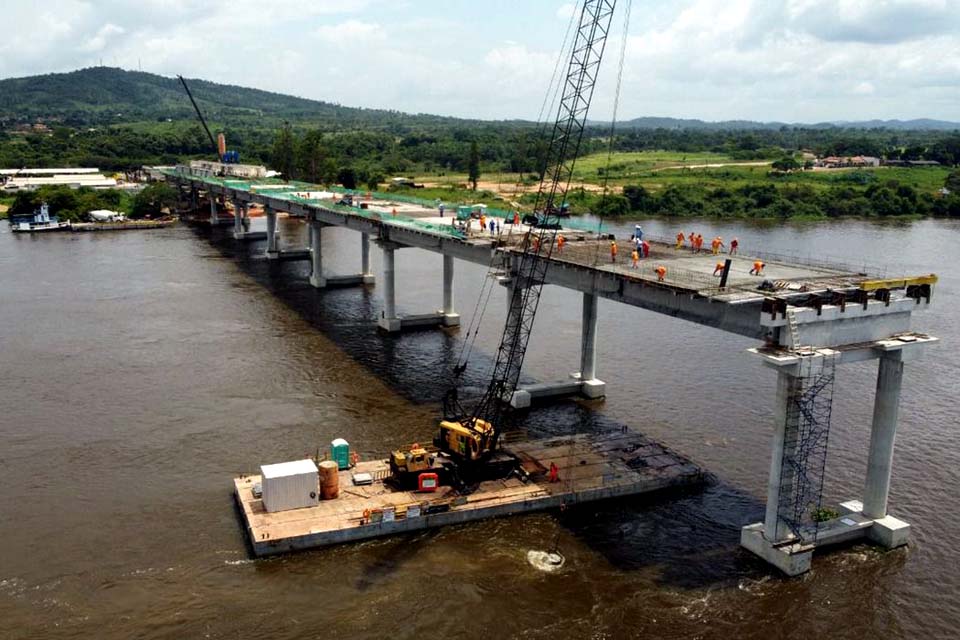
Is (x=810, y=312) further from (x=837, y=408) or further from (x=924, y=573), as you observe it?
(x=837, y=408)

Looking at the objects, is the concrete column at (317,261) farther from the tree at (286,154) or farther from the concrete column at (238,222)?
the tree at (286,154)

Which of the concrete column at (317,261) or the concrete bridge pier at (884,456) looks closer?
the concrete bridge pier at (884,456)

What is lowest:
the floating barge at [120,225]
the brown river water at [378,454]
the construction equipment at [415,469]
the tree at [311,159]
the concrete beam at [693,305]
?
the brown river water at [378,454]

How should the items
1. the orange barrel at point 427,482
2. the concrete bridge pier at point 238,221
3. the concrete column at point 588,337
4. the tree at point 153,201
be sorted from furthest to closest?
the tree at point 153,201 < the concrete bridge pier at point 238,221 < the concrete column at point 588,337 < the orange barrel at point 427,482

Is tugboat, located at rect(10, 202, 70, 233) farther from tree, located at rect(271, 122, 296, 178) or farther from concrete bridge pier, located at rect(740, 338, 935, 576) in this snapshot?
concrete bridge pier, located at rect(740, 338, 935, 576)

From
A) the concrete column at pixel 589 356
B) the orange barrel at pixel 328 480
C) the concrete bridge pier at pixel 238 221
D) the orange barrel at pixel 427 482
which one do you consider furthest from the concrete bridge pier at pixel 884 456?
the concrete bridge pier at pixel 238 221

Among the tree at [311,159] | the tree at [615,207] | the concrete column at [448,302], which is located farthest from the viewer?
the tree at [311,159]

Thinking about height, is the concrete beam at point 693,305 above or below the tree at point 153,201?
above

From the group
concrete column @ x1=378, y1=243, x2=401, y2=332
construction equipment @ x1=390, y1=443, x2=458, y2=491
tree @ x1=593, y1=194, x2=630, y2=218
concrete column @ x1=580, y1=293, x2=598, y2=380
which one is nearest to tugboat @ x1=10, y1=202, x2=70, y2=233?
concrete column @ x1=378, y1=243, x2=401, y2=332
